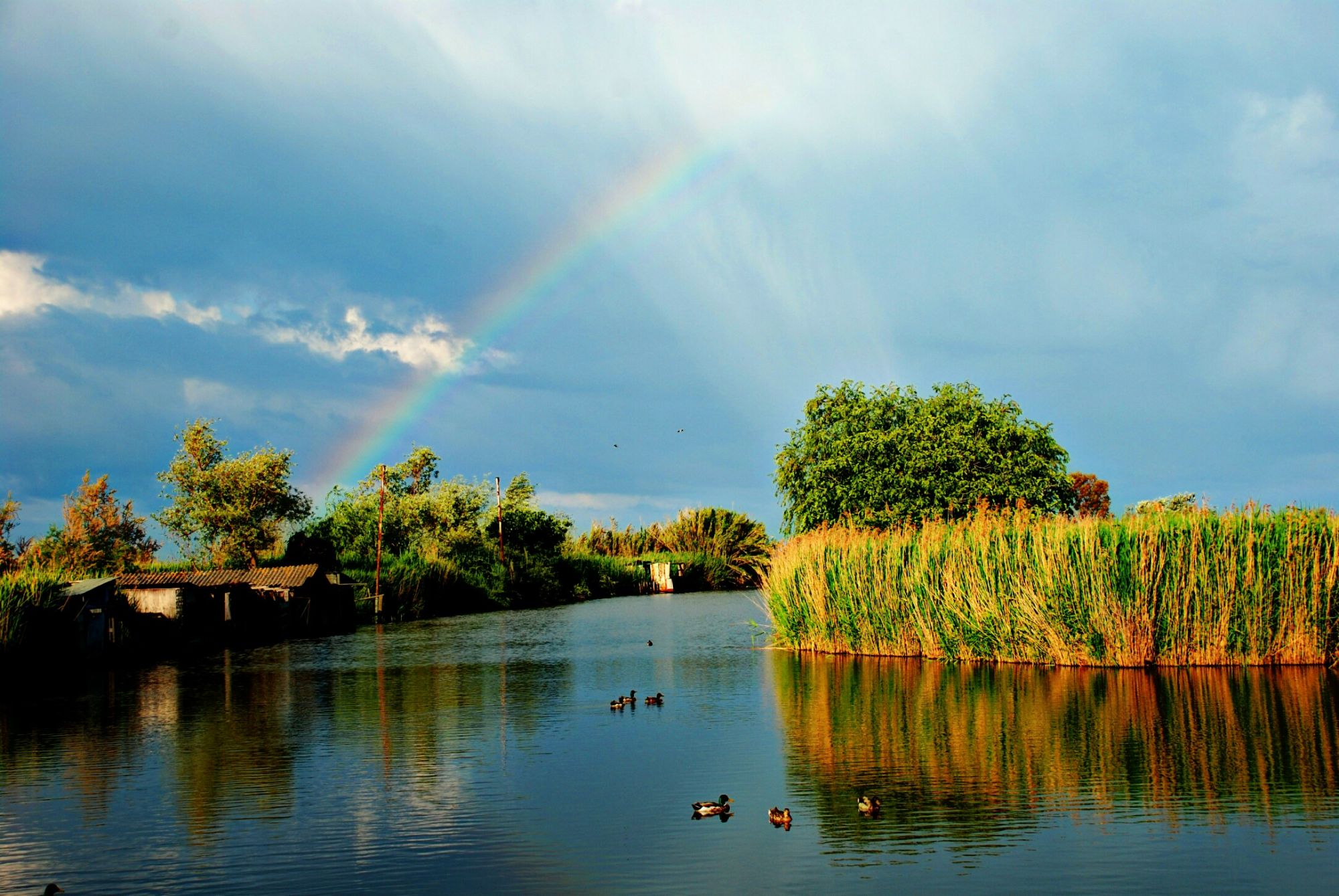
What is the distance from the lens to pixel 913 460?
38750 millimetres

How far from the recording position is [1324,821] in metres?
9.85

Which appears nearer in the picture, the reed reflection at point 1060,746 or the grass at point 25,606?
the reed reflection at point 1060,746

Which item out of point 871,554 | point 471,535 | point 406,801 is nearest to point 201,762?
point 406,801

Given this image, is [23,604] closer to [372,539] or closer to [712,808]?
[712,808]

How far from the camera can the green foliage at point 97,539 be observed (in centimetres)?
4541

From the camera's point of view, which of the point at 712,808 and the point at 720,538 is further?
the point at 720,538

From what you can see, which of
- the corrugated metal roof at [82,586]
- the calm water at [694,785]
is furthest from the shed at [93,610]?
the calm water at [694,785]

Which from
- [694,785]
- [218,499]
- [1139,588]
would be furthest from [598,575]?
[694,785]

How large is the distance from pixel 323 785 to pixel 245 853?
2.94m

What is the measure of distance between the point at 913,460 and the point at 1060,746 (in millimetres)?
25545

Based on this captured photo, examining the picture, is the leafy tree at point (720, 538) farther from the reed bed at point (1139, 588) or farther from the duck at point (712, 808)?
the duck at point (712, 808)

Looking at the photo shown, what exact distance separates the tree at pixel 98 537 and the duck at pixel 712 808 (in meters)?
40.9

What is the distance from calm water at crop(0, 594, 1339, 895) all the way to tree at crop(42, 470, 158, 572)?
27238 mm

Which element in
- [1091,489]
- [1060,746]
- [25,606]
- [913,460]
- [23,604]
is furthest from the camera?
[1091,489]
